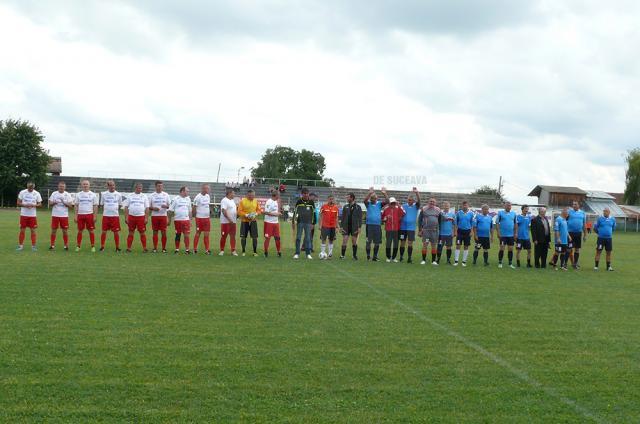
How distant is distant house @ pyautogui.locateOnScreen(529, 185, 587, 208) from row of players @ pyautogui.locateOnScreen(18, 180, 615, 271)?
2730 inches

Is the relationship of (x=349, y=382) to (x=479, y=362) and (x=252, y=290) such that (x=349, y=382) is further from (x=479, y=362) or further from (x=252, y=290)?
(x=252, y=290)

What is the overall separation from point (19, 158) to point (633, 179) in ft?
227

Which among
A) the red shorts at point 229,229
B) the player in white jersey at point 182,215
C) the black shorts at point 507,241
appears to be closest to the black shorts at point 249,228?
the red shorts at point 229,229

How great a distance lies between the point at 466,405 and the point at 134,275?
8095 mm

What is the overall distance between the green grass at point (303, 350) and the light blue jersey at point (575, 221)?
6214 millimetres

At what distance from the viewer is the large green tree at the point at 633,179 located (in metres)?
73.8

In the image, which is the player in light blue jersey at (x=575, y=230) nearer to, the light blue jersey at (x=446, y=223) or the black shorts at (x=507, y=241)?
the black shorts at (x=507, y=241)

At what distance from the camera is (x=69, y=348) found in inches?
243

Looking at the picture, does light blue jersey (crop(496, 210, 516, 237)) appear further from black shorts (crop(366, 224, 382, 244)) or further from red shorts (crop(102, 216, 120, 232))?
red shorts (crop(102, 216, 120, 232))

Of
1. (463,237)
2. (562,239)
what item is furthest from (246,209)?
(562,239)

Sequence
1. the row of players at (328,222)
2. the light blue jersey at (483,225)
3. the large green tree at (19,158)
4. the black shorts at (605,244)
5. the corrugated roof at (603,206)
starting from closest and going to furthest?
the row of players at (328,222) → the light blue jersey at (483,225) → the black shorts at (605,244) → the large green tree at (19,158) → the corrugated roof at (603,206)

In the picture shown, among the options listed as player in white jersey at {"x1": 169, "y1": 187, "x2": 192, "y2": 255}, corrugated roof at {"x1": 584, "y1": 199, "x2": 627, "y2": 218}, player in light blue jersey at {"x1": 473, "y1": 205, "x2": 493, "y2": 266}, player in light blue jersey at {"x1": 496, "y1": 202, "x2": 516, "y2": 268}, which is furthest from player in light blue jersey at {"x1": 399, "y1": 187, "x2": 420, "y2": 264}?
corrugated roof at {"x1": 584, "y1": 199, "x2": 627, "y2": 218}

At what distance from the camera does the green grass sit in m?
4.84

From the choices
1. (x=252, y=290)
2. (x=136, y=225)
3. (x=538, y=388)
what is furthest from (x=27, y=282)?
(x=538, y=388)
